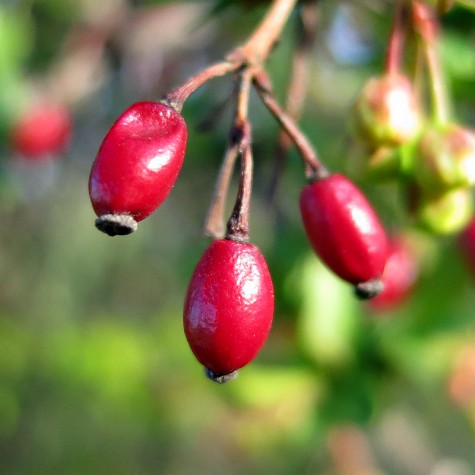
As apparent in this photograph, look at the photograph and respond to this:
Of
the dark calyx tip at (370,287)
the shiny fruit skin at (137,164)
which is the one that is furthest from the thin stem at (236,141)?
the dark calyx tip at (370,287)

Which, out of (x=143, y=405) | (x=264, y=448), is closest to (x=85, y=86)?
(x=143, y=405)

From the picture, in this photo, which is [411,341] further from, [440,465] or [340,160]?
[440,465]

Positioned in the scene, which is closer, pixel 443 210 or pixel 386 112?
pixel 386 112

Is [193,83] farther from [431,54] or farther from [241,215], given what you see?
[431,54]

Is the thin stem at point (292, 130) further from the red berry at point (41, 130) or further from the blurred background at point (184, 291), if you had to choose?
the red berry at point (41, 130)

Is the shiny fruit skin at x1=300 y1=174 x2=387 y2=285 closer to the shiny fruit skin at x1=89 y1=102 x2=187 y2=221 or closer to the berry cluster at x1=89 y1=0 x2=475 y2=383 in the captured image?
the berry cluster at x1=89 y1=0 x2=475 y2=383

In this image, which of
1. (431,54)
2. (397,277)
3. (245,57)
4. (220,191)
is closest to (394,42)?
(431,54)
